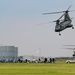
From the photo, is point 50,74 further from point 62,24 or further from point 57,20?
point 57,20

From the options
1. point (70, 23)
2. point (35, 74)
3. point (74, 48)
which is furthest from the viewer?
point (74, 48)

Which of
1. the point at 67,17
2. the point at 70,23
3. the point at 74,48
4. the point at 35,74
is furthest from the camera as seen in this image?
the point at 74,48

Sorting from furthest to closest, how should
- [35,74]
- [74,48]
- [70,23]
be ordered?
[74,48]
[70,23]
[35,74]

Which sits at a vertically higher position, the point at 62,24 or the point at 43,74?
the point at 62,24

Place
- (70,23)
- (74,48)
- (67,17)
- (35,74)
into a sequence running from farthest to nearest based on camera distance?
1. (74,48)
2. (67,17)
3. (70,23)
4. (35,74)

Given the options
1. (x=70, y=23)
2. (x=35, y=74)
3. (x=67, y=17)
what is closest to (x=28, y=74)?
(x=35, y=74)

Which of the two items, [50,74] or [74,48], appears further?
[74,48]

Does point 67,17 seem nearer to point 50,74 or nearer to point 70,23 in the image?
point 70,23

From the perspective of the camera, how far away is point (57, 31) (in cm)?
7588

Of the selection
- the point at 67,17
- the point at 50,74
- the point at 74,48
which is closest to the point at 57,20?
the point at 67,17

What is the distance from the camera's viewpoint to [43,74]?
4666 cm

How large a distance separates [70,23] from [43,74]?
Answer: 26.9 m

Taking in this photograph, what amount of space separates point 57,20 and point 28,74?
1380 inches

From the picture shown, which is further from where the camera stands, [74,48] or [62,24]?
[74,48]
